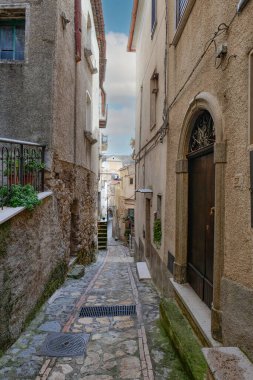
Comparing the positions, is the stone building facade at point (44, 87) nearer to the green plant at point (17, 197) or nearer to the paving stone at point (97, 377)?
the green plant at point (17, 197)

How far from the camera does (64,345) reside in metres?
4.37

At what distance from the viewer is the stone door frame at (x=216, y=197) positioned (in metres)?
3.54

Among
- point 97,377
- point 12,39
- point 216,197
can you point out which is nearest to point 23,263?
point 97,377

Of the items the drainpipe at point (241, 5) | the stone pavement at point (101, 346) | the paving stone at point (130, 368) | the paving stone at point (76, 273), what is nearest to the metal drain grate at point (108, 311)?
the stone pavement at point (101, 346)

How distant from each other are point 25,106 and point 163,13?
4.05 metres

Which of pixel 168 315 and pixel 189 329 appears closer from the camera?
pixel 189 329

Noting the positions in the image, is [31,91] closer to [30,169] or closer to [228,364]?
[30,169]

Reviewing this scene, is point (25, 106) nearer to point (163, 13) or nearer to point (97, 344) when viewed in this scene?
point (163, 13)

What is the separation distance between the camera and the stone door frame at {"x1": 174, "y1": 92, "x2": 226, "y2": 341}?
3.54 meters

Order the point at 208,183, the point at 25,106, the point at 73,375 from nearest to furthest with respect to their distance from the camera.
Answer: the point at 73,375
the point at 208,183
the point at 25,106

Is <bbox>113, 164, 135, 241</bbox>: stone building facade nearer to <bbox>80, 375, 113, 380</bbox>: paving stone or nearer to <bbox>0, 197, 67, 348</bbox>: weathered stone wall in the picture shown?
<bbox>0, 197, 67, 348</bbox>: weathered stone wall

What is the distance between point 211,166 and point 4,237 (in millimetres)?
3100

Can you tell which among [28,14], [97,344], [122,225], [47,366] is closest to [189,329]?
[97,344]

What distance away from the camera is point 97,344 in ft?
14.6
